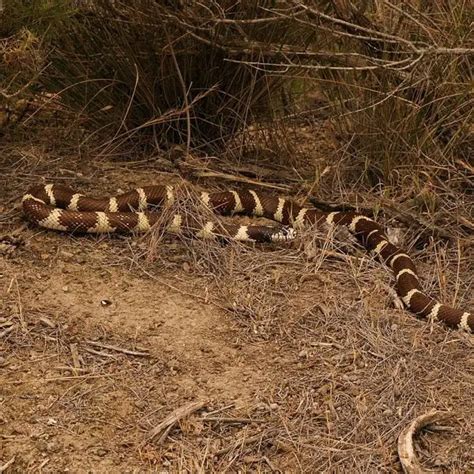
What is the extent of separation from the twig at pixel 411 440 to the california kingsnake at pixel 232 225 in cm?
102

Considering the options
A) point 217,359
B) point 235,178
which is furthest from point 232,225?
point 217,359

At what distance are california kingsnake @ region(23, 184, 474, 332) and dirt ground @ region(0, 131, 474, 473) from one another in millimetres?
104

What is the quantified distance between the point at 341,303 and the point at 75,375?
5.35 ft

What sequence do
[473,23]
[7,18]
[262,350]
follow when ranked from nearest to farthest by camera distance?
[262,350] → [473,23] → [7,18]

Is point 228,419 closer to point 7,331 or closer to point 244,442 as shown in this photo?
point 244,442

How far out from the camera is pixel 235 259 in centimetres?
516

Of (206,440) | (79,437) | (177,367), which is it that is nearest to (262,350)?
(177,367)

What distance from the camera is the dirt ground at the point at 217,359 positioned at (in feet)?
12.1

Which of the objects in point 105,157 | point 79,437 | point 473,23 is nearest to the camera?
point 79,437

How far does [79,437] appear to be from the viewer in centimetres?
370

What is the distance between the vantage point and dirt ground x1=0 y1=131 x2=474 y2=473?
3695mm

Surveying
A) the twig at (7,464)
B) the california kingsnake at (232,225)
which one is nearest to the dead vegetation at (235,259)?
the twig at (7,464)

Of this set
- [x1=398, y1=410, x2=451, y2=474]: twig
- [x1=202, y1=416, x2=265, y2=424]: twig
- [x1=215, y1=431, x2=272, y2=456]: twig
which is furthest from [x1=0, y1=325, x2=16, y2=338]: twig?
[x1=398, y1=410, x2=451, y2=474]: twig

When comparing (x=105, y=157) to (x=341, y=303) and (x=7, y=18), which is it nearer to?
(x=7, y=18)
